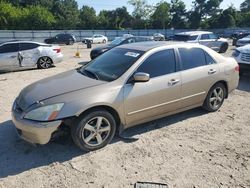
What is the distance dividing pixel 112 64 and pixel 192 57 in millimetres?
1605

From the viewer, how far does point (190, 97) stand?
5062 mm

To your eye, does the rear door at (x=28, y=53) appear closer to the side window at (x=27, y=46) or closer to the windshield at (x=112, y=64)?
the side window at (x=27, y=46)

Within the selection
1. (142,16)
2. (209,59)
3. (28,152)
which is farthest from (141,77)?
(142,16)

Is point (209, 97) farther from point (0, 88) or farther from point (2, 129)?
point (0, 88)

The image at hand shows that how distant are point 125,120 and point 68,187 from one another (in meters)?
1.42

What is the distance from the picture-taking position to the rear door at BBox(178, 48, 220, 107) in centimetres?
493

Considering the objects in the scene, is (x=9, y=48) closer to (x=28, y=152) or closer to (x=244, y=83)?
(x=28, y=152)

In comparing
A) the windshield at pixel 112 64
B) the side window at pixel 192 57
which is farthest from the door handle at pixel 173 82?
the windshield at pixel 112 64

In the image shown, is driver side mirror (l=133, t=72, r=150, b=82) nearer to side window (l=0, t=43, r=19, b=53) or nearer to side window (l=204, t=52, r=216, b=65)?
side window (l=204, t=52, r=216, b=65)

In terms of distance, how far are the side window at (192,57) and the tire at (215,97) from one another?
0.65m

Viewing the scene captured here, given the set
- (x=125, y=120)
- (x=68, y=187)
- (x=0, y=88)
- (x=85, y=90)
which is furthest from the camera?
(x=0, y=88)

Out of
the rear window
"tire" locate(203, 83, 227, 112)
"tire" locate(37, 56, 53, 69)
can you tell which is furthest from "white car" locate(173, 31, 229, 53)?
"tire" locate(203, 83, 227, 112)

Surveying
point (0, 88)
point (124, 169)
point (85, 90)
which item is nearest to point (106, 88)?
point (85, 90)

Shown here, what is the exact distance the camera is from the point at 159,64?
15.2 feet
